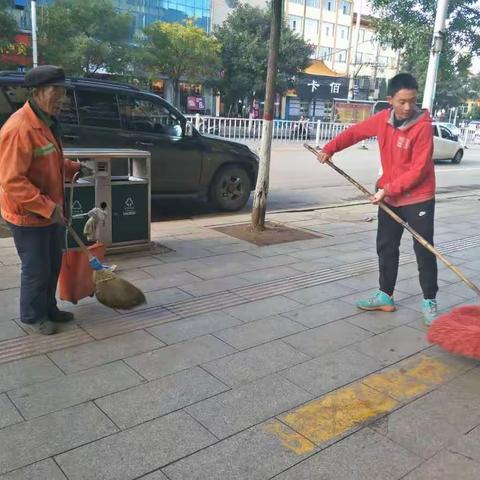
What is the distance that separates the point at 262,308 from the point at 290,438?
1.76 meters

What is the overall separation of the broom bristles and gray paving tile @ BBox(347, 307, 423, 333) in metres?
1.68

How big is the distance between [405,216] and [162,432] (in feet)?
8.04

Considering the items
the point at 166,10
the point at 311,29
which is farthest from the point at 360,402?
the point at 311,29

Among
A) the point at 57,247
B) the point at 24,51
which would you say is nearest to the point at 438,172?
the point at 57,247

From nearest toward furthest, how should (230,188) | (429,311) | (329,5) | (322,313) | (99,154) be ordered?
(429,311) → (322,313) → (99,154) → (230,188) → (329,5)

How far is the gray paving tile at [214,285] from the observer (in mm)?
4637

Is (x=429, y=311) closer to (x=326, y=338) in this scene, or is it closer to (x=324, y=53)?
(x=326, y=338)

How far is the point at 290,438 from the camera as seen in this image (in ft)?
8.54

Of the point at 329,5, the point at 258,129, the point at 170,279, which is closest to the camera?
the point at 170,279

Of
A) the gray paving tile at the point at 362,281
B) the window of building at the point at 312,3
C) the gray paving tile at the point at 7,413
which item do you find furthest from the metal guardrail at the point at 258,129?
the window of building at the point at 312,3

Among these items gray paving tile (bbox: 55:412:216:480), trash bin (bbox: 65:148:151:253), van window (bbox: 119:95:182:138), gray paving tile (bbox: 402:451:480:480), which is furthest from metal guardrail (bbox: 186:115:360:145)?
gray paving tile (bbox: 402:451:480:480)

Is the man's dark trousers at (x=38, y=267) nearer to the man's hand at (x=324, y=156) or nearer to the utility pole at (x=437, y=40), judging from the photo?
the man's hand at (x=324, y=156)

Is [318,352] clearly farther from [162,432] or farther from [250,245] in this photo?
[250,245]

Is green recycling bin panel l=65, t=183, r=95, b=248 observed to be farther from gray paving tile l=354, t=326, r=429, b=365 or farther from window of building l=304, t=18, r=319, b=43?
window of building l=304, t=18, r=319, b=43
